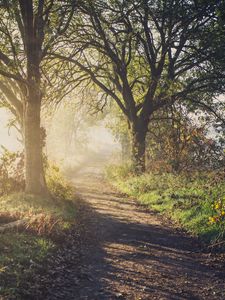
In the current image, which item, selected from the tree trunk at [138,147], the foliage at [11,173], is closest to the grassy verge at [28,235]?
the foliage at [11,173]

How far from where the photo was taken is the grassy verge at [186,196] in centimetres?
1256

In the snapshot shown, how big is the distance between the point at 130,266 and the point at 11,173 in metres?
10.8

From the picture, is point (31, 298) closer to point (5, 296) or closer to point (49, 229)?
point (5, 296)

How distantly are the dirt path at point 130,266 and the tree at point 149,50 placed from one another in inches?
422

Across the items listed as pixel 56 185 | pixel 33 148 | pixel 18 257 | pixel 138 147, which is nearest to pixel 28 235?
pixel 18 257

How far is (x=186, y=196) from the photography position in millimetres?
16141

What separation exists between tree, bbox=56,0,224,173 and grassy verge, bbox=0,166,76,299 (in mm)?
9359

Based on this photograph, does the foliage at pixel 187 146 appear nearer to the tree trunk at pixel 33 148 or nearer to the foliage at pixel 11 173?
the tree trunk at pixel 33 148

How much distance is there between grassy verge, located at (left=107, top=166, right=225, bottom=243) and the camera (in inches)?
495

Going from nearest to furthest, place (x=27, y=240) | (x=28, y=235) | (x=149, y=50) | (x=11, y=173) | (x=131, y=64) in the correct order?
(x=27, y=240), (x=28, y=235), (x=11, y=173), (x=149, y=50), (x=131, y=64)

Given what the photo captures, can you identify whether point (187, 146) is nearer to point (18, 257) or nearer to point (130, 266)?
point (130, 266)

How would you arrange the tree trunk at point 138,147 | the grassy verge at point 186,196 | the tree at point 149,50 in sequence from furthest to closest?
the tree trunk at point 138,147
the tree at point 149,50
the grassy verge at point 186,196

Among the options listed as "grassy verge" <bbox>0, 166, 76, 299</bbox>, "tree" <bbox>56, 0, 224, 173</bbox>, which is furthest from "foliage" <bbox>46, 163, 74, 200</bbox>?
"tree" <bbox>56, 0, 224, 173</bbox>

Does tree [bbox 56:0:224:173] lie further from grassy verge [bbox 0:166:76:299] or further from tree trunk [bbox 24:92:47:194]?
grassy verge [bbox 0:166:76:299]
